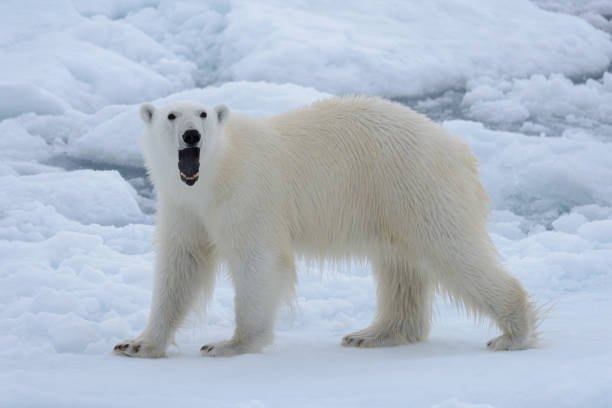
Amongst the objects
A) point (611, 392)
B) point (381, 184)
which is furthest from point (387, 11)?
point (611, 392)

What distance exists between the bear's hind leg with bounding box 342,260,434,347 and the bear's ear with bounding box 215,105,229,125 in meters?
1.06

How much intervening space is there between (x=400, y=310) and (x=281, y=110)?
3.80 meters

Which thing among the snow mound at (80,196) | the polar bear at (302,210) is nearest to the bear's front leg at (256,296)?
the polar bear at (302,210)

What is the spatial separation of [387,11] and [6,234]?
→ 7933 millimetres

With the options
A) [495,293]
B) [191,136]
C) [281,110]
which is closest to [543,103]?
[281,110]

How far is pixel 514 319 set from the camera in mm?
3496

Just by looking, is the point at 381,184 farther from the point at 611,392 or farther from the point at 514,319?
the point at 611,392

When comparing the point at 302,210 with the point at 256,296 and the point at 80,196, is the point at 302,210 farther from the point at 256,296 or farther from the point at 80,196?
the point at 80,196

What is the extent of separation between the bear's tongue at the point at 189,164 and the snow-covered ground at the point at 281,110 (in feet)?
2.59

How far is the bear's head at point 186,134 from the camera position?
3.27 meters

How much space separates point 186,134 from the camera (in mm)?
3264

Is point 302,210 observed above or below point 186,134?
below

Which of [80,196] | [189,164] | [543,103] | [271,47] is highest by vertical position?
[271,47]

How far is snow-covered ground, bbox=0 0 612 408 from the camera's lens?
2.83 metres
